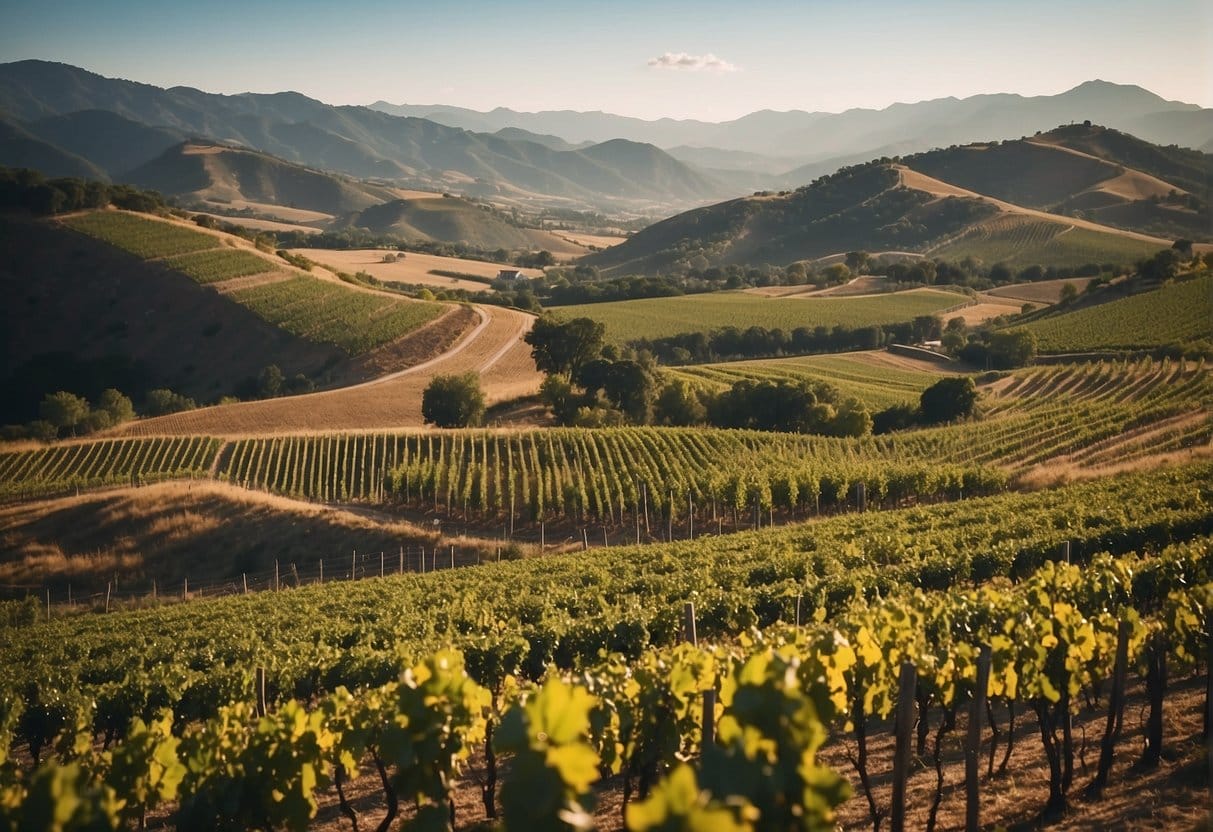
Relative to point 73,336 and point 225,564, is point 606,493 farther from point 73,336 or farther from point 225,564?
point 73,336

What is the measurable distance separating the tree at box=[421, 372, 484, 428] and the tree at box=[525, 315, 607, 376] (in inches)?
367

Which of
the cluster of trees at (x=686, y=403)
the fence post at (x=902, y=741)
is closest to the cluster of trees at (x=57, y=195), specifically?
the cluster of trees at (x=686, y=403)

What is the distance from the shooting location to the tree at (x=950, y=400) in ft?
161

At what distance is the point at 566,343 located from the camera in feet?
192

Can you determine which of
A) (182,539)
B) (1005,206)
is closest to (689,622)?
(182,539)

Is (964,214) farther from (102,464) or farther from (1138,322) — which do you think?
(102,464)

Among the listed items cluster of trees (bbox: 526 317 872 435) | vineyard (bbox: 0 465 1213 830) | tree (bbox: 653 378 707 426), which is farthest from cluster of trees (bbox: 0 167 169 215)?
vineyard (bbox: 0 465 1213 830)

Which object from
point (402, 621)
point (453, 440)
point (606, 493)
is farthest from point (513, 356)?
point (402, 621)

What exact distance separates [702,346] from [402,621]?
64453mm

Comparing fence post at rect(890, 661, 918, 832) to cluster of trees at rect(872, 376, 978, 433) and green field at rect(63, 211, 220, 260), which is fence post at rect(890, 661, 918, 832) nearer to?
cluster of trees at rect(872, 376, 978, 433)

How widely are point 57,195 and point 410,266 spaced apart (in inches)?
2070

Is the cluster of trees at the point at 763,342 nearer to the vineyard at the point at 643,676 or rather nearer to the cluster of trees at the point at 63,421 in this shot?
the cluster of trees at the point at 63,421

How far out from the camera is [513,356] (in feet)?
223

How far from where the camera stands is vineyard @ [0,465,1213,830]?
494 centimetres
